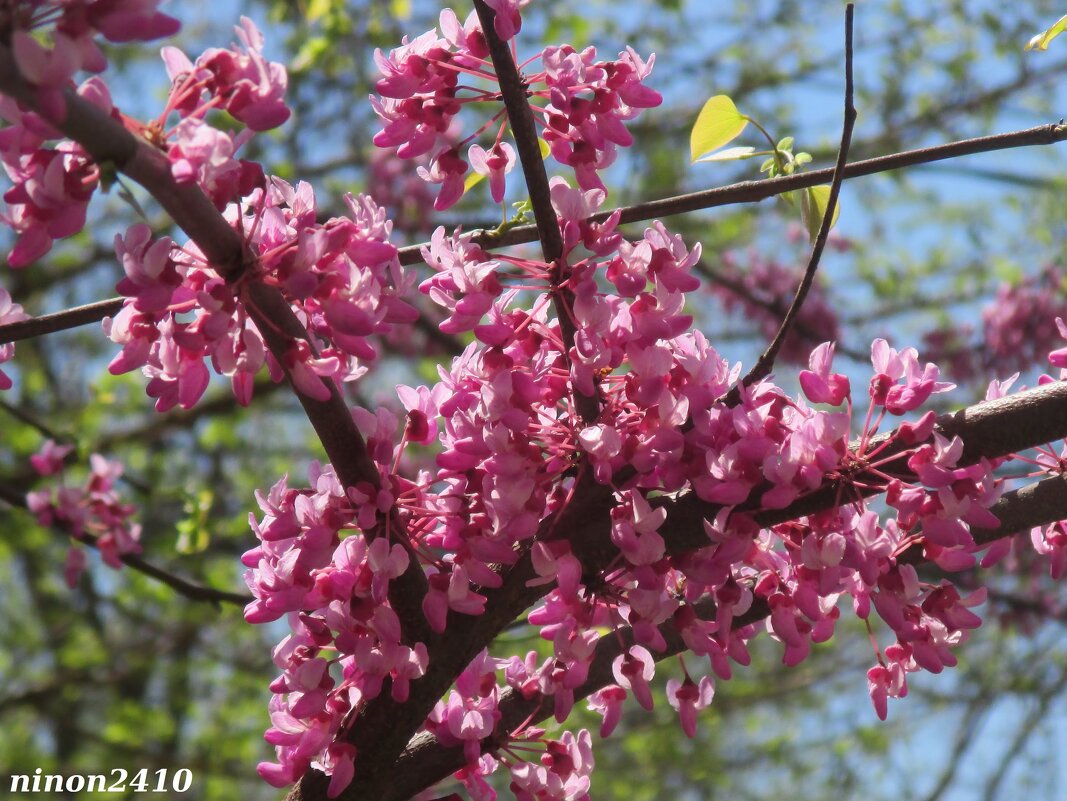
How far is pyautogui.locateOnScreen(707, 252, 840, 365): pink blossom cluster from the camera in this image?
5.19m

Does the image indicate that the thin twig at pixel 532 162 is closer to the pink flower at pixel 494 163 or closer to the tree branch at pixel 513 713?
the pink flower at pixel 494 163

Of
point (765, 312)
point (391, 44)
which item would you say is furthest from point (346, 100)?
point (765, 312)

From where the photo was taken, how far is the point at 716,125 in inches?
75.3

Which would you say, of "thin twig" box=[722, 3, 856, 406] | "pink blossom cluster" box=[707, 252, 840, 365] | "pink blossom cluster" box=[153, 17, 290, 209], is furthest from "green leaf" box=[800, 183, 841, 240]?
"pink blossom cluster" box=[707, 252, 840, 365]

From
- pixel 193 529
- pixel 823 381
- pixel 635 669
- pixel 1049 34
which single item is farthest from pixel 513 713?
pixel 193 529

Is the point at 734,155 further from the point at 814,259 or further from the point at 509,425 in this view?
the point at 509,425

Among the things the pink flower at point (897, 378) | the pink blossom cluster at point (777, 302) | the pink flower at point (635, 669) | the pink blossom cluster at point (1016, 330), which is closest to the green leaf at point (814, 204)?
the pink flower at point (897, 378)

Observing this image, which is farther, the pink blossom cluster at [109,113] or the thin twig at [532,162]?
the thin twig at [532,162]

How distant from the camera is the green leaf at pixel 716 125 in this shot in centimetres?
189

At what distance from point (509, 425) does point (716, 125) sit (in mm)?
777

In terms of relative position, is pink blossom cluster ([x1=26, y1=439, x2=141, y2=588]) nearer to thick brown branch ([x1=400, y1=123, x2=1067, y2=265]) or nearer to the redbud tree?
the redbud tree

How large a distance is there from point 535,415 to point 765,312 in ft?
14.4

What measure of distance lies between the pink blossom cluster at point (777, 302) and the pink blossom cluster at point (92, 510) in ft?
9.19

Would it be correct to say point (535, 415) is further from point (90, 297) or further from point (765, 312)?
point (90, 297)
